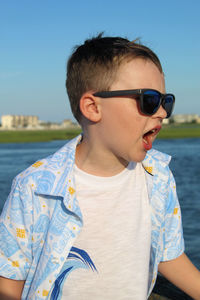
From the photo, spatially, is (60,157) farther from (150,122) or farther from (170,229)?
(170,229)

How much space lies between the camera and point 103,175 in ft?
6.74

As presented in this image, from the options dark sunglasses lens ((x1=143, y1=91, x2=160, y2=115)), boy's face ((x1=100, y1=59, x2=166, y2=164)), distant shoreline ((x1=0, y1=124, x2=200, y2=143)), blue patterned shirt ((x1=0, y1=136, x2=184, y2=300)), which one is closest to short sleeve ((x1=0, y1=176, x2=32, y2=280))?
blue patterned shirt ((x1=0, y1=136, x2=184, y2=300))

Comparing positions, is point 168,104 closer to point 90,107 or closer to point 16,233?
point 90,107

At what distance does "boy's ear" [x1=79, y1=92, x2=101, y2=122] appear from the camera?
194 centimetres

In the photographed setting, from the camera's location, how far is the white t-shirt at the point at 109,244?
6.24 feet

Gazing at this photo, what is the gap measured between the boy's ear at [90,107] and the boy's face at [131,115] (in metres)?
0.03

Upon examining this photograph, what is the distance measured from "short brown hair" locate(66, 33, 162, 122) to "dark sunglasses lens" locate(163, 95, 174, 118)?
0.15 m

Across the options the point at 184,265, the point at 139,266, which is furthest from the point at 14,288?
the point at 184,265

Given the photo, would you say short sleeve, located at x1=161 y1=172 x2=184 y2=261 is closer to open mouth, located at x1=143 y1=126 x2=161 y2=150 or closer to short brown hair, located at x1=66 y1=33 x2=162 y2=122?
open mouth, located at x1=143 y1=126 x2=161 y2=150

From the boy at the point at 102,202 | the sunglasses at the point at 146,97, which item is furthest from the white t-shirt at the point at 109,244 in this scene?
the sunglasses at the point at 146,97

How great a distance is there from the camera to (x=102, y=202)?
1.99 m

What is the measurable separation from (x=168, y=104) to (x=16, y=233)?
3.22 feet

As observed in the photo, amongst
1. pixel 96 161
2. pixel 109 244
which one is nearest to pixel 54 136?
pixel 96 161

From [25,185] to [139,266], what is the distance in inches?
28.6
